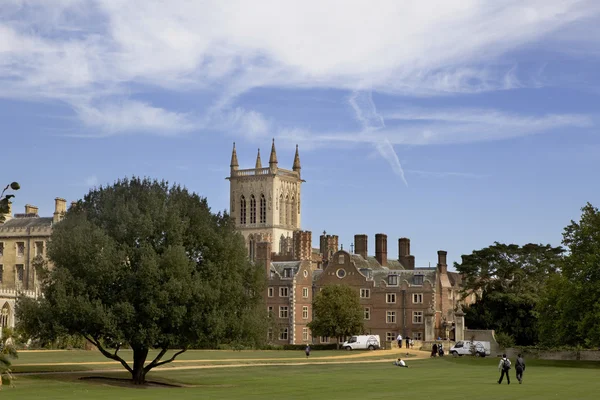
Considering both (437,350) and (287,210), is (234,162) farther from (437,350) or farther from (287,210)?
(437,350)

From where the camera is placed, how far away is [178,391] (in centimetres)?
3728

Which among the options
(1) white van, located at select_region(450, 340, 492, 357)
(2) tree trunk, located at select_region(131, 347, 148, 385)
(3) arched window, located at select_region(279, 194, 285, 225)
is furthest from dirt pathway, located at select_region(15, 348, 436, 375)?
(3) arched window, located at select_region(279, 194, 285, 225)

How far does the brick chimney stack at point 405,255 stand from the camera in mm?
122312

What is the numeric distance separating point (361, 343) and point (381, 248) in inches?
1119

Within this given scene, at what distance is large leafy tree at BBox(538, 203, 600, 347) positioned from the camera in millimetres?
64425

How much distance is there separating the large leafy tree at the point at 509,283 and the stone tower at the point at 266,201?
280 ft

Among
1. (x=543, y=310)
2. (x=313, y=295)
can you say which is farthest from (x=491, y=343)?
(x=313, y=295)

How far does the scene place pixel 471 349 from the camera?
7981 centimetres

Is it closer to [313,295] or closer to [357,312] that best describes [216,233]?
[357,312]

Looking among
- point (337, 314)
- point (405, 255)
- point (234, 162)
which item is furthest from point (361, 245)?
point (234, 162)

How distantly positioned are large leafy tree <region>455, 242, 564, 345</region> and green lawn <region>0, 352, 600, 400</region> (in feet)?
120

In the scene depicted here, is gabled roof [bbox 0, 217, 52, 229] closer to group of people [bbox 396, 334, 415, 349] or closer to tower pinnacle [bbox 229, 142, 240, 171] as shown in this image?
group of people [bbox 396, 334, 415, 349]

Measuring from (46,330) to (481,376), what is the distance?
22.7 m

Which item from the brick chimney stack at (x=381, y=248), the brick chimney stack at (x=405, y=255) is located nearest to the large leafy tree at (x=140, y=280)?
the brick chimney stack at (x=381, y=248)
